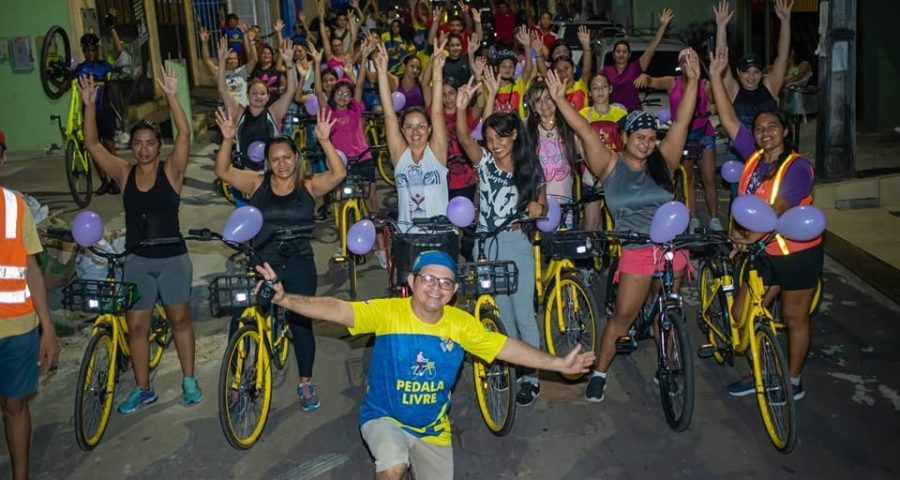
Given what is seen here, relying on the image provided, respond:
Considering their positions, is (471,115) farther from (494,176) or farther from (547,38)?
(547,38)

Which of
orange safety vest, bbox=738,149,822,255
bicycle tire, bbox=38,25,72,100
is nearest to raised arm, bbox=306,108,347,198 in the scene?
orange safety vest, bbox=738,149,822,255

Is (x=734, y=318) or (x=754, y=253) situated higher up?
(x=754, y=253)

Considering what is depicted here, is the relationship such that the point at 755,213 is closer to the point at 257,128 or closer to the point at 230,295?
the point at 230,295

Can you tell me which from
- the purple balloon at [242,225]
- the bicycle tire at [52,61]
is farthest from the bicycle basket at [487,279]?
the bicycle tire at [52,61]

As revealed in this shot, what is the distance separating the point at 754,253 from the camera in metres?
6.12

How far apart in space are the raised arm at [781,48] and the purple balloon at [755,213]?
3.26m

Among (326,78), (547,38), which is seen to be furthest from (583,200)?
(547,38)

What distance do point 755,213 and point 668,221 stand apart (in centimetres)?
51

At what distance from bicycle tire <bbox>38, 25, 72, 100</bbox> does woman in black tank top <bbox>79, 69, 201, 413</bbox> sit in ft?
32.6

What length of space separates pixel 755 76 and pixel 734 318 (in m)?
3.85

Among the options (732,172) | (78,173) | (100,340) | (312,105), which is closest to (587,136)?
(732,172)

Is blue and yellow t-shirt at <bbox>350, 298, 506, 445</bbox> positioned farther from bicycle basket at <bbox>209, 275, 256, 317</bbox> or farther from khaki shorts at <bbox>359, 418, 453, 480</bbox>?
bicycle basket at <bbox>209, 275, 256, 317</bbox>

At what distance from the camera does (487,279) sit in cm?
608

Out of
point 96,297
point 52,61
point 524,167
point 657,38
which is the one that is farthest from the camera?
point 52,61
